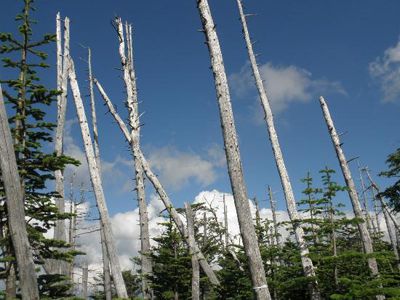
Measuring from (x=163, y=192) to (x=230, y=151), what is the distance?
9.14m

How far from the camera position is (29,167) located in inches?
344

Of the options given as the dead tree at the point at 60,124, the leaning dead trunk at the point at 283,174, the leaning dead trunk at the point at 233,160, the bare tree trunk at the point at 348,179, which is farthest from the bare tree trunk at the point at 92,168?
the bare tree trunk at the point at 348,179

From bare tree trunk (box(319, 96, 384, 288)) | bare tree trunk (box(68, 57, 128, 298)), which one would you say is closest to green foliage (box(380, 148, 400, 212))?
bare tree trunk (box(319, 96, 384, 288))

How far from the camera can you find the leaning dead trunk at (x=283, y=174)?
1255 cm

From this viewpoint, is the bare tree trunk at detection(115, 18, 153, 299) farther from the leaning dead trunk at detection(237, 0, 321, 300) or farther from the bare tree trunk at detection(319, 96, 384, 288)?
the bare tree trunk at detection(319, 96, 384, 288)

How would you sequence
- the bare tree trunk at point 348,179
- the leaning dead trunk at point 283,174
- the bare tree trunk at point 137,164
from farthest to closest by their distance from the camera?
1. the bare tree trunk at point 137,164
2. the bare tree trunk at point 348,179
3. the leaning dead trunk at point 283,174

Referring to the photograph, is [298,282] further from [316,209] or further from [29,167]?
[29,167]

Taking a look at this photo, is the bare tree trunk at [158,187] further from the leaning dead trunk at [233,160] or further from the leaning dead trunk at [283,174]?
the leaning dead trunk at [233,160]

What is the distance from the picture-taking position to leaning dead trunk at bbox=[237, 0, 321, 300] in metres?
12.6

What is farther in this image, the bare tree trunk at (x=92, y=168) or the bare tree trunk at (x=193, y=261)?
the bare tree trunk at (x=92, y=168)

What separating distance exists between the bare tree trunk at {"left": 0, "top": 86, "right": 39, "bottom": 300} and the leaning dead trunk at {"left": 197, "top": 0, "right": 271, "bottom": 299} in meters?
4.11

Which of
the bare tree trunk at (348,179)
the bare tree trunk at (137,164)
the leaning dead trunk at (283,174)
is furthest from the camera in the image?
the bare tree trunk at (137,164)

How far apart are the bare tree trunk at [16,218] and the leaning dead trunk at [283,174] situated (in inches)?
308

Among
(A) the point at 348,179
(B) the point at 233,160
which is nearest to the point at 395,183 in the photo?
(A) the point at 348,179
